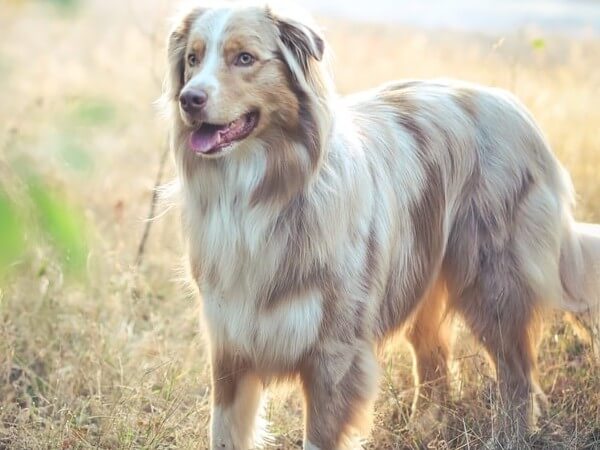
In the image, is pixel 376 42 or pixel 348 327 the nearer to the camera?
pixel 348 327

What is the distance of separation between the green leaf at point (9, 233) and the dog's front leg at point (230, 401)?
3.80 ft

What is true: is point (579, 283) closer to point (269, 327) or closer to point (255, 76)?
point (269, 327)

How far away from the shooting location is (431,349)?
15.8 ft

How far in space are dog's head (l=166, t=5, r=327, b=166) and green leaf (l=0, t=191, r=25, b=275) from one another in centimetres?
77

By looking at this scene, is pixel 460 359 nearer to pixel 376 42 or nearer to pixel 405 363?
pixel 405 363

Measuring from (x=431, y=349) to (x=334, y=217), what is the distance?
1.44m

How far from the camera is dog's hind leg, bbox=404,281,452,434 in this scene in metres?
4.57

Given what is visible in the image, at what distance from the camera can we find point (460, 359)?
4.61 meters

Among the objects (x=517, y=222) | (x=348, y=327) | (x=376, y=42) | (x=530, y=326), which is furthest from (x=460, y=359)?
(x=376, y=42)

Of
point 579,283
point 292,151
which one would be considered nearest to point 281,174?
point 292,151

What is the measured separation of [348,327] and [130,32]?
31.3ft

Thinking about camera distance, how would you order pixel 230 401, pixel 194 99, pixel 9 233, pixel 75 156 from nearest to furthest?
1. pixel 9 233
2. pixel 194 99
3. pixel 230 401
4. pixel 75 156

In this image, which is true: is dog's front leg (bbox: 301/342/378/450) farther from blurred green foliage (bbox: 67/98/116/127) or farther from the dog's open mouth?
blurred green foliage (bbox: 67/98/116/127)

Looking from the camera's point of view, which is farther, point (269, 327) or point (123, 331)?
point (123, 331)
